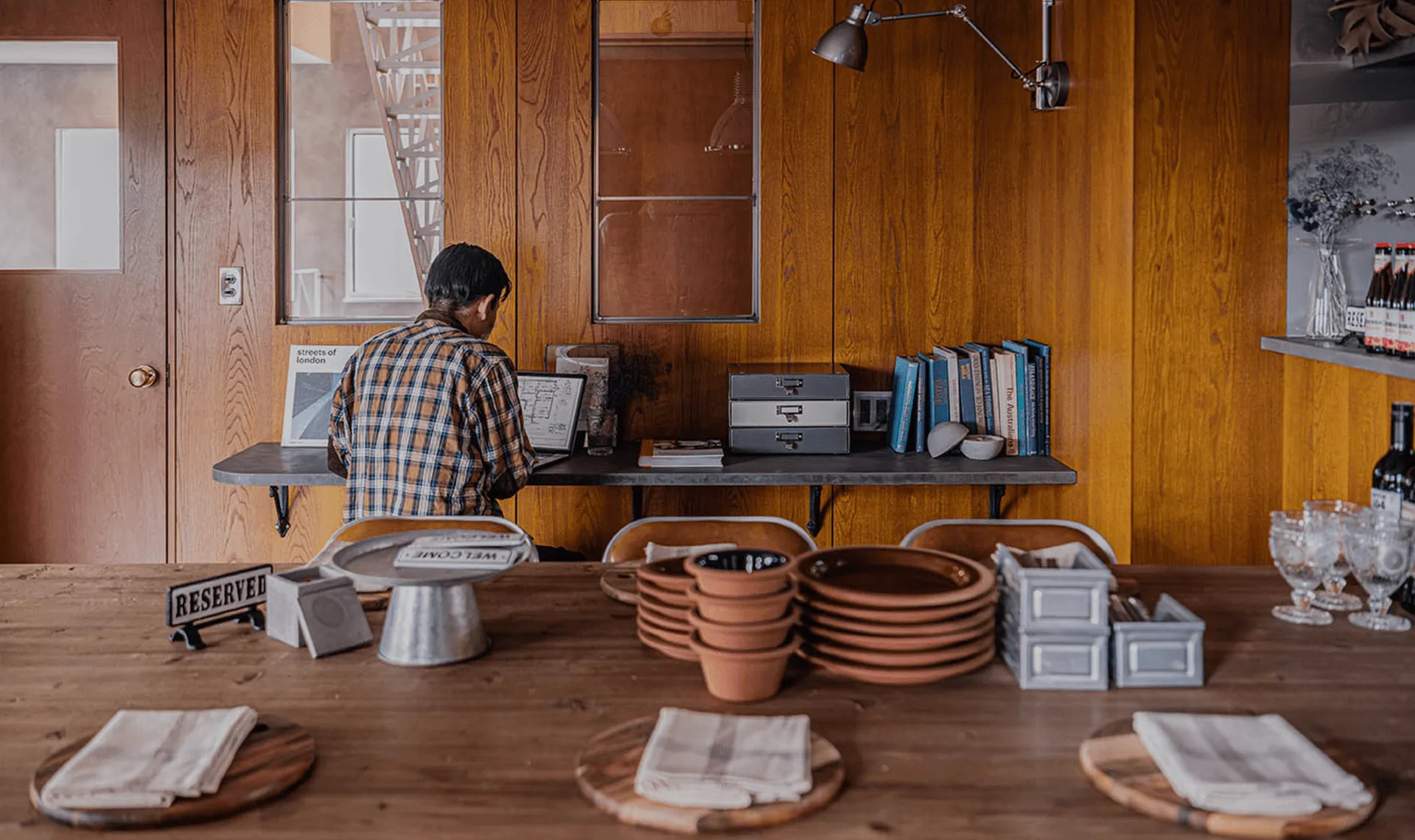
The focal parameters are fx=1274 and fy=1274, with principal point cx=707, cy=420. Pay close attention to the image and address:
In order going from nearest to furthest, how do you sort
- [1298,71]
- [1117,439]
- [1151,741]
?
[1151,741] → [1298,71] → [1117,439]

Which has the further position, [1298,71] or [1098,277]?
[1098,277]

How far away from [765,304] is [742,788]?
10.4 ft

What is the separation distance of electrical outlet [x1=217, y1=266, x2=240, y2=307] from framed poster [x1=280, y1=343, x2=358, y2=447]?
264 millimetres

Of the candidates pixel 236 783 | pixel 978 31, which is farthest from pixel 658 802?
pixel 978 31

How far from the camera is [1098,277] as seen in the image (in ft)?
11.6

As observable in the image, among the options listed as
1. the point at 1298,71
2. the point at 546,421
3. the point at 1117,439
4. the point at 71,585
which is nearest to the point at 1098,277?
the point at 1117,439

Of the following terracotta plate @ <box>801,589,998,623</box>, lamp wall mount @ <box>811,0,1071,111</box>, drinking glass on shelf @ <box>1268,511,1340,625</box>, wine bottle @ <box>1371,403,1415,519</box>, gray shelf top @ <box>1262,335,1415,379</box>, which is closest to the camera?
terracotta plate @ <box>801,589,998,623</box>

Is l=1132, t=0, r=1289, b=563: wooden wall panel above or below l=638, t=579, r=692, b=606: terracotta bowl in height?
above

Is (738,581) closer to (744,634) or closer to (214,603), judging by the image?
(744,634)

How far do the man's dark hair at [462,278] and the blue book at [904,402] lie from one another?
4.72ft

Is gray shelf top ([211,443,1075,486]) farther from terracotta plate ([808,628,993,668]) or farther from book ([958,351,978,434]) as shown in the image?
terracotta plate ([808,628,993,668])

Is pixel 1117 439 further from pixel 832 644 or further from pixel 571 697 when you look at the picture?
pixel 571 697

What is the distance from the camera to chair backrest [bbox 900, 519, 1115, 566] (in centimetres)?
263

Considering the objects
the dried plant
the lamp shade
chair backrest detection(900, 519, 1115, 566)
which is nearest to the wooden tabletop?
chair backrest detection(900, 519, 1115, 566)
